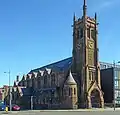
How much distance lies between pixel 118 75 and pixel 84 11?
963 inches

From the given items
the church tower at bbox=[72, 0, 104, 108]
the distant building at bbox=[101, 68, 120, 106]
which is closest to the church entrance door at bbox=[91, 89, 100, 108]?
the church tower at bbox=[72, 0, 104, 108]

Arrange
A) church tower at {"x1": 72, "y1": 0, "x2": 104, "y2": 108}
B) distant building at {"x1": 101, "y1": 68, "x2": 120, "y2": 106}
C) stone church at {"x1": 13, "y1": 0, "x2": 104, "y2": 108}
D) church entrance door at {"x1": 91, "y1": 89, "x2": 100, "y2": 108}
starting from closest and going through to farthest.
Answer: stone church at {"x1": 13, "y1": 0, "x2": 104, "y2": 108}
church tower at {"x1": 72, "y1": 0, "x2": 104, "y2": 108}
church entrance door at {"x1": 91, "y1": 89, "x2": 100, "y2": 108}
distant building at {"x1": 101, "y1": 68, "x2": 120, "y2": 106}

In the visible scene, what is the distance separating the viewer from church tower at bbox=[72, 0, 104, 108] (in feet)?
294

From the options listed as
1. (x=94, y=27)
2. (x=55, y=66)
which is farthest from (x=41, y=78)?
(x=94, y=27)

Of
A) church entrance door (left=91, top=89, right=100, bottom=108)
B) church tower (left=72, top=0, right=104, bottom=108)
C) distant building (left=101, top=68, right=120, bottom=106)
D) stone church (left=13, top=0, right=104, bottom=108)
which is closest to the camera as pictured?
stone church (left=13, top=0, right=104, bottom=108)

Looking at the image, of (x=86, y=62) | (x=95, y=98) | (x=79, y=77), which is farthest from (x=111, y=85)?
(x=86, y=62)

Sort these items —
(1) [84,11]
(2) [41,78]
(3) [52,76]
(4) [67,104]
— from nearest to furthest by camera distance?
1. (4) [67,104]
2. (1) [84,11]
3. (3) [52,76]
4. (2) [41,78]

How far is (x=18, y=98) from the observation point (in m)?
111

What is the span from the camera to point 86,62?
9138cm

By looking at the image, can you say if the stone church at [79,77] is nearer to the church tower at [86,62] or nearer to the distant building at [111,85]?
the church tower at [86,62]

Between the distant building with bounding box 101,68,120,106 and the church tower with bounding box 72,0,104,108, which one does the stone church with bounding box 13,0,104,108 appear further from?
the distant building with bounding box 101,68,120,106

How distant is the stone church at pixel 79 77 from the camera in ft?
291

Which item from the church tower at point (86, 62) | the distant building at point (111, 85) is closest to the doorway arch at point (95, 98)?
the church tower at point (86, 62)

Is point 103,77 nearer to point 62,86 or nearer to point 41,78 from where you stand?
point 62,86
